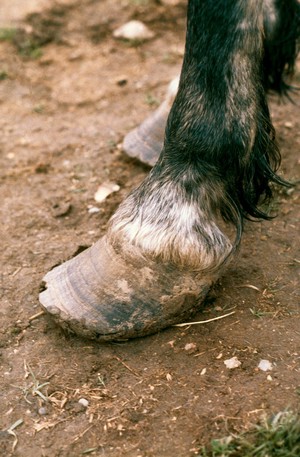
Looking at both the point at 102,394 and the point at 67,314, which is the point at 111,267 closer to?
the point at 67,314

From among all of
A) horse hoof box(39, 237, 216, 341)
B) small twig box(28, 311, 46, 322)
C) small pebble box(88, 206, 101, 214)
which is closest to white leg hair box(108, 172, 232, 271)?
horse hoof box(39, 237, 216, 341)

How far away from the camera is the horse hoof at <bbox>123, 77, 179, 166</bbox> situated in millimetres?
2770

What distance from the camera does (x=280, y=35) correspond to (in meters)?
2.59

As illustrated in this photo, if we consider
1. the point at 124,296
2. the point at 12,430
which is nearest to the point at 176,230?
the point at 124,296

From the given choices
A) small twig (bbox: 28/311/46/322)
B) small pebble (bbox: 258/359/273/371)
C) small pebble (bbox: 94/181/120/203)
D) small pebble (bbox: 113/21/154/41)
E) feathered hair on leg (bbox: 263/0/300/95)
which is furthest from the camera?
small pebble (bbox: 113/21/154/41)

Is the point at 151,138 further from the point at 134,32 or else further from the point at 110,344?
the point at 134,32

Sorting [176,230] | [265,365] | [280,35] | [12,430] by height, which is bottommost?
[12,430]

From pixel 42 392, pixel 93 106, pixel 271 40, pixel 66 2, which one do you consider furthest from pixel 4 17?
pixel 42 392

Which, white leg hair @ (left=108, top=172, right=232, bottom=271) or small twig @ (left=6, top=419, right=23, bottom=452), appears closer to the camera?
small twig @ (left=6, top=419, right=23, bottom=452)

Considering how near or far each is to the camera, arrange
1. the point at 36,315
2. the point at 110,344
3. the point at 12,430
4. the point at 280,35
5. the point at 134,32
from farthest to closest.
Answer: the point at 134,32, the point at 280,35, the point at 36,315, the point at 110,344, the point at 12,430

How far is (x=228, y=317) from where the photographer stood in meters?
2.09

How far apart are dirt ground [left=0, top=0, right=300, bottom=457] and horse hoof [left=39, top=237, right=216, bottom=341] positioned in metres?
0.07

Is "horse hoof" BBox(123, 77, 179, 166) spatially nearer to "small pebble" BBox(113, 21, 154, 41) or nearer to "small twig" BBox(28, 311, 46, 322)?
"small twig" BBox(28, 311, 46, 322)

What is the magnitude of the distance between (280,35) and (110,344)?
138 cm
